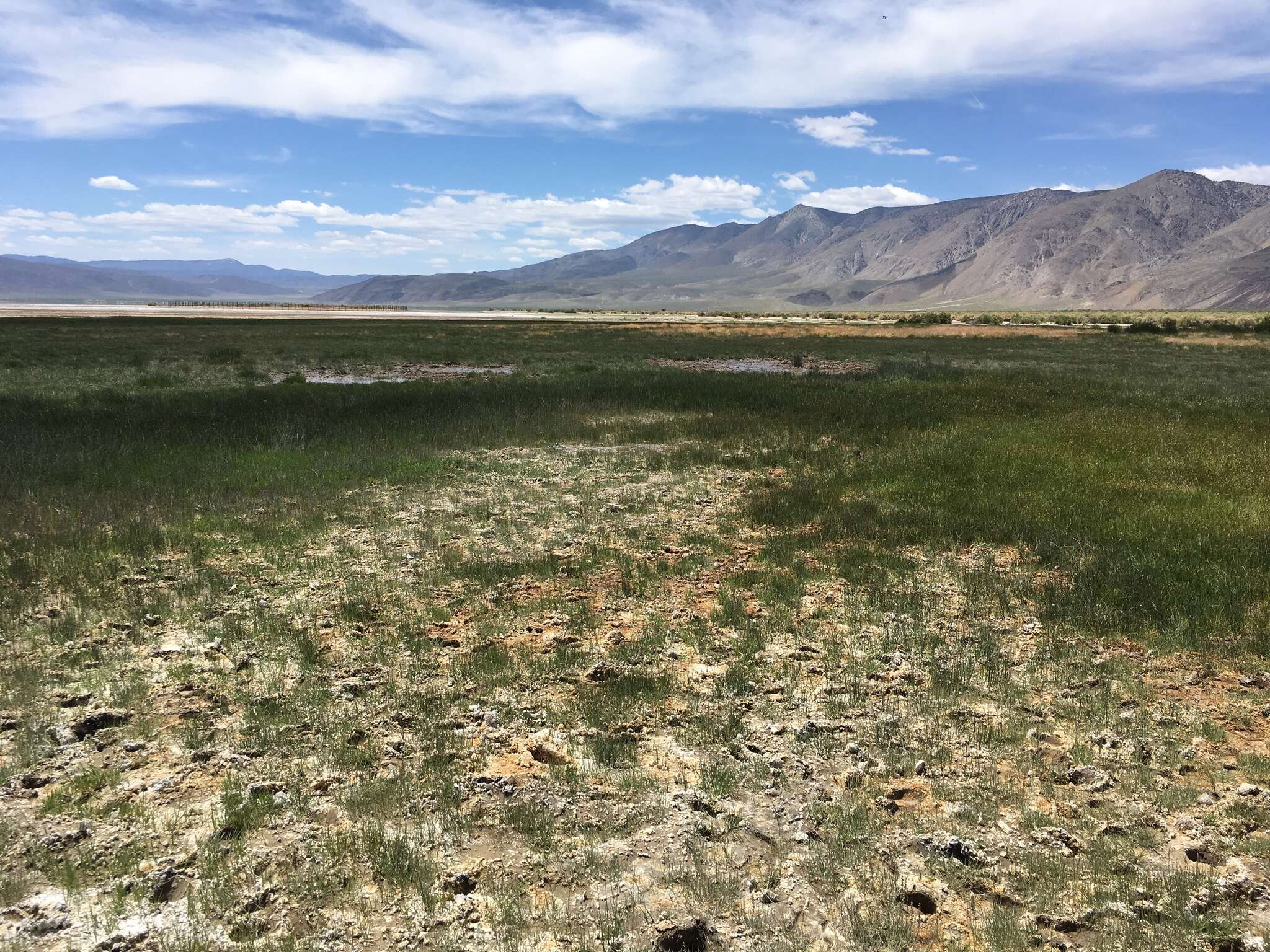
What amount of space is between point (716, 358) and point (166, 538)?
1589 inches

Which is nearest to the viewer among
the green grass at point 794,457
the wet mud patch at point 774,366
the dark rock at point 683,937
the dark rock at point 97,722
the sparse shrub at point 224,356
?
the dark rock at point 683,937

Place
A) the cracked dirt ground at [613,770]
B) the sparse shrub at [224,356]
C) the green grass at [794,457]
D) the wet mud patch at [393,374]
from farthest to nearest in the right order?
the sparse shrub at [224,356] → the wet mud patch at [393,374] → the green grass at [794,457] → the cracked dirt ground at [613,770]

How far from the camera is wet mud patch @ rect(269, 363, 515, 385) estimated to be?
112ft

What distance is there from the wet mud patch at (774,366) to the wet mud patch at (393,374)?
10.0 meters

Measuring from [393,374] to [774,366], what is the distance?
21020 millimetres

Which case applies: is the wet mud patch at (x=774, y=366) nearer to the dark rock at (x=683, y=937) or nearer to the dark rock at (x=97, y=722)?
the dark rock at (x=97, y=722)

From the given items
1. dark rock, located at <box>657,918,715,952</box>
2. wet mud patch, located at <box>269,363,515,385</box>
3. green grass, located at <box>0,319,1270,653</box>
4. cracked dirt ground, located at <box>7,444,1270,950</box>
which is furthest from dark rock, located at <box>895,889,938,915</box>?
wet mud patch, located at <box>269,363,515,385</box>

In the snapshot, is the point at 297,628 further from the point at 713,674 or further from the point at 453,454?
the point at 453,454

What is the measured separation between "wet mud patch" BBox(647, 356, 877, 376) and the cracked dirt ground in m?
30.6

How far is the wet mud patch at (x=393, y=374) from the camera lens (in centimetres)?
3425

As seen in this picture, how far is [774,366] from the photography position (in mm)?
44844

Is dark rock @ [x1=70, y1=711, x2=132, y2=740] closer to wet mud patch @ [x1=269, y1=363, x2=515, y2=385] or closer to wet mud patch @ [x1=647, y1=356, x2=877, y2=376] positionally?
wet mud patch @ [x1=269, y1=363, x2=515, y2=385]

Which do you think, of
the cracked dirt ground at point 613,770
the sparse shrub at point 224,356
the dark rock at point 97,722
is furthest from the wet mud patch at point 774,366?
the dark rock at point 97,722

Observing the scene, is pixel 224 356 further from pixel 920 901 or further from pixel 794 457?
pixel 920 901
